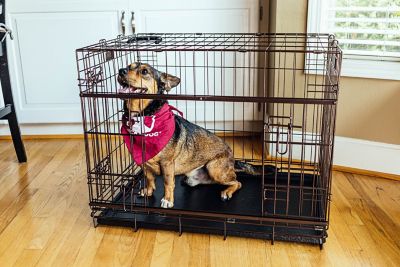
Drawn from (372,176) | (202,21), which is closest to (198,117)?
(202,21)

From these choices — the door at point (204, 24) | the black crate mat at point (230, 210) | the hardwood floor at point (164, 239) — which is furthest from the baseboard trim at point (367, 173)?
the door at point (204, 24)

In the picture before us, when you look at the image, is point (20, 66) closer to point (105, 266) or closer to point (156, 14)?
point (156, 14)

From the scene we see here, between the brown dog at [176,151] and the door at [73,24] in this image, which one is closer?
the brown dog at [176,151]

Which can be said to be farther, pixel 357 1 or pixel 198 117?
pixel 198 117

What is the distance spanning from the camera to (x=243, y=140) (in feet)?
9.73

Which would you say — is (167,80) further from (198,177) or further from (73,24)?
(73,24)

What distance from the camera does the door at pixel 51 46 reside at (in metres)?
2.89

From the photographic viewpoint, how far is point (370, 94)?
246cm

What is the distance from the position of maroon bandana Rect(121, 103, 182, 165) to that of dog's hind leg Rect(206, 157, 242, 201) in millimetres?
267

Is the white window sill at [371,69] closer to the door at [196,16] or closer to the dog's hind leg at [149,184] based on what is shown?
the door at [196,16]

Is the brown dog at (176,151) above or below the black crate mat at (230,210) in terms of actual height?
above

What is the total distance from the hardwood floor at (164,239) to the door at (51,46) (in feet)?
2.56

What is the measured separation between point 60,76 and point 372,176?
1.97 meters

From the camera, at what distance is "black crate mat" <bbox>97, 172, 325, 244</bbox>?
184 centimetres
